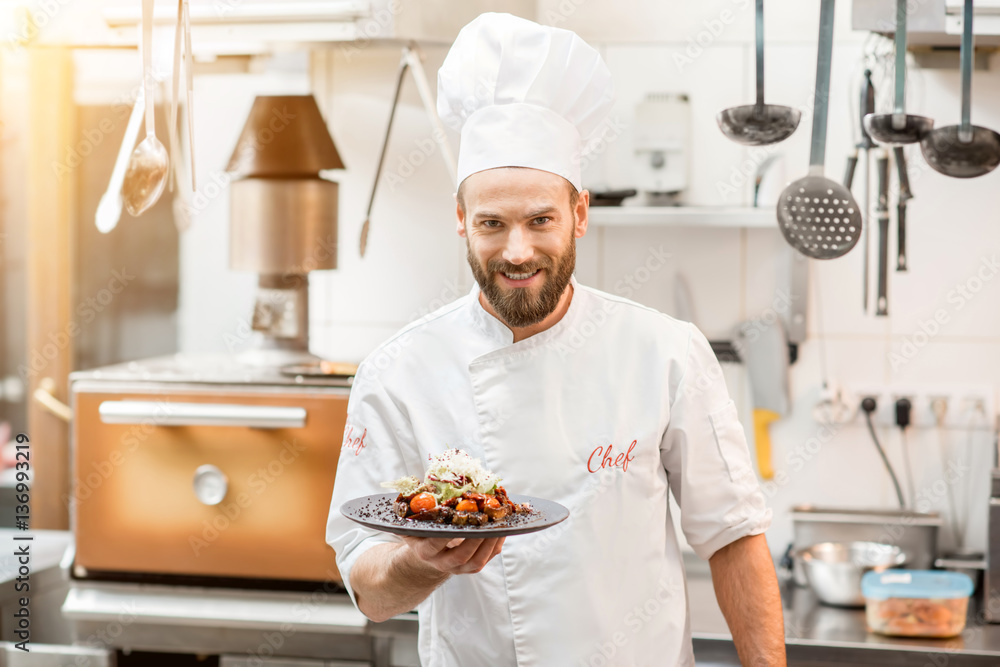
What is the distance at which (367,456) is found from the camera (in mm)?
1310

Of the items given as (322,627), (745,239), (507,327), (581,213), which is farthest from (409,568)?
(745,239)

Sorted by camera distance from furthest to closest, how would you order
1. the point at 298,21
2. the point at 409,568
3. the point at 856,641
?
the point at 298,21 → the point at 856,641 → the point at 409,568

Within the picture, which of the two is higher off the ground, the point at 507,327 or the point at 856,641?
the point at 507,327

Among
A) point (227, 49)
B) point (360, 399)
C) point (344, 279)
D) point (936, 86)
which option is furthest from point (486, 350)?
point (936, 86)

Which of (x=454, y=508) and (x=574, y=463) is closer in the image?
(x=454, y=508)

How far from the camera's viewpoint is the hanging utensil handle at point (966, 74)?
1315 millimetres

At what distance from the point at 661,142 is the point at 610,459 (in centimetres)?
104

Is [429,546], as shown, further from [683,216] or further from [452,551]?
[683,216]

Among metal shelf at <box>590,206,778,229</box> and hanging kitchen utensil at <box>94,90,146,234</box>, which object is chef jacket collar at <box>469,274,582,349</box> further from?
metal shelf at <box>590,206,778,229</box>

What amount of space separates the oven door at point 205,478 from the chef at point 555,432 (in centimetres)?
53

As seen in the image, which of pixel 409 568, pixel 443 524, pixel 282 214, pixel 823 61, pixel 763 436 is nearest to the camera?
pixel 443 524

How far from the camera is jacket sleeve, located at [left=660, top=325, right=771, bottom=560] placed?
4.19 feet

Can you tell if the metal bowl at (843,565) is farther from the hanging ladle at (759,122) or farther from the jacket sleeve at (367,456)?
the jacket sleeve at (367,456)

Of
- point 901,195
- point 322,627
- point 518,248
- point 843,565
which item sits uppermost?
point 901,195
